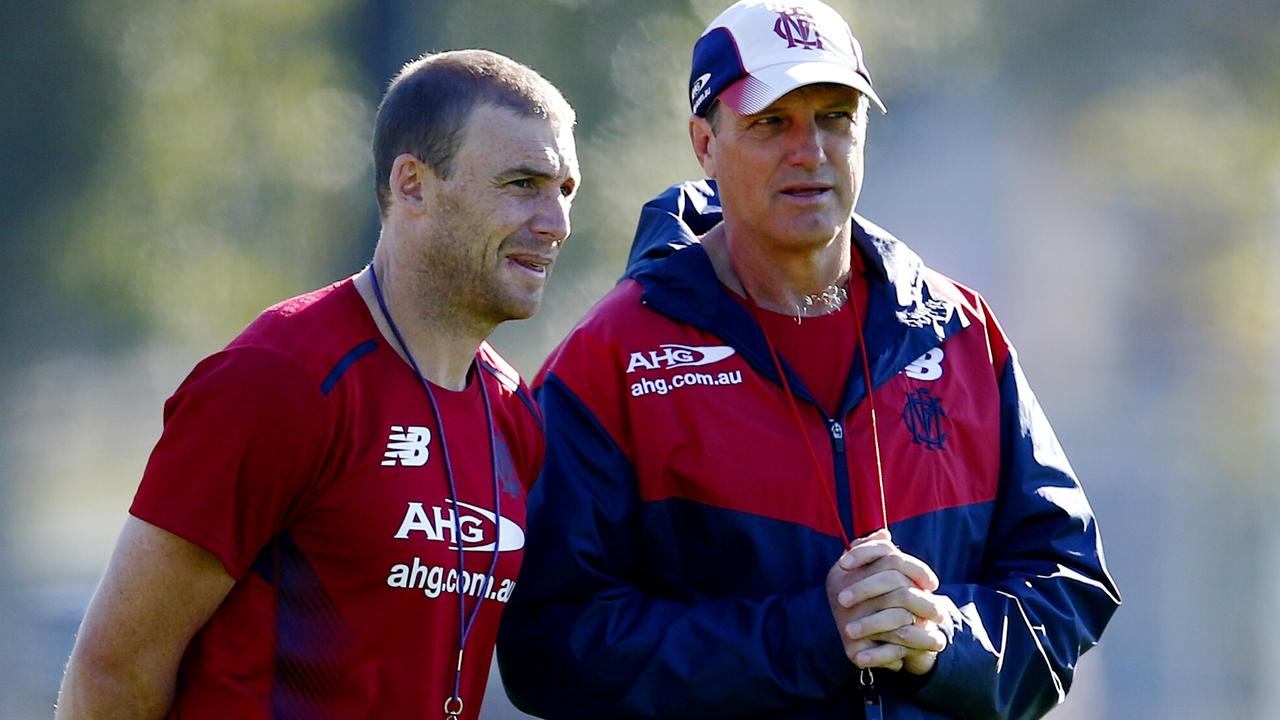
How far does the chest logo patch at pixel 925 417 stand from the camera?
8.41 ft

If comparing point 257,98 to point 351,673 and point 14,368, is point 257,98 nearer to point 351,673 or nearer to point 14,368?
point 14,368

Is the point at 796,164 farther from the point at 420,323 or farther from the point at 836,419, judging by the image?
the point at 420,323

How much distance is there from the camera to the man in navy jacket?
240 centimetres

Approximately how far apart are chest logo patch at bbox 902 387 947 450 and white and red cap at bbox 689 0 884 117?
507 millimetres

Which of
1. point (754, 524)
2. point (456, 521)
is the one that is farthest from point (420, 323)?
point (754, 524)

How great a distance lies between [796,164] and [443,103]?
0.65 metres

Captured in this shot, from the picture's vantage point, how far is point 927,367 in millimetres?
2643

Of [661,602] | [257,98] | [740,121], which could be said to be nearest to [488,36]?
[257,98]

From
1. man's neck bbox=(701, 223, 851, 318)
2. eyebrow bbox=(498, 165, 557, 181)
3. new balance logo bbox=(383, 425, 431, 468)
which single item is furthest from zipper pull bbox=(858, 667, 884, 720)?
eyebrow bbox=(498, 165, 557, 181)

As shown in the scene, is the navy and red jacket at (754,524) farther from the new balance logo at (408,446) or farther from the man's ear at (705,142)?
the new balance logo at (408,446)

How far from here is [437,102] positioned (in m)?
2.24

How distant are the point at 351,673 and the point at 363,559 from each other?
154 millimetres

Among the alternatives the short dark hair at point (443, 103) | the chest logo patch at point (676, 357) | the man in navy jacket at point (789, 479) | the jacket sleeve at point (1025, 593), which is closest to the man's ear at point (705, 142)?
the man in navy jacket at point (789, 479)

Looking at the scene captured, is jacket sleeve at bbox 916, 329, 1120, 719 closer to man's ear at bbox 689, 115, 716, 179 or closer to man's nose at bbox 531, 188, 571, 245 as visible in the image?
man's ear at bbox 689, 115, 716, 179
